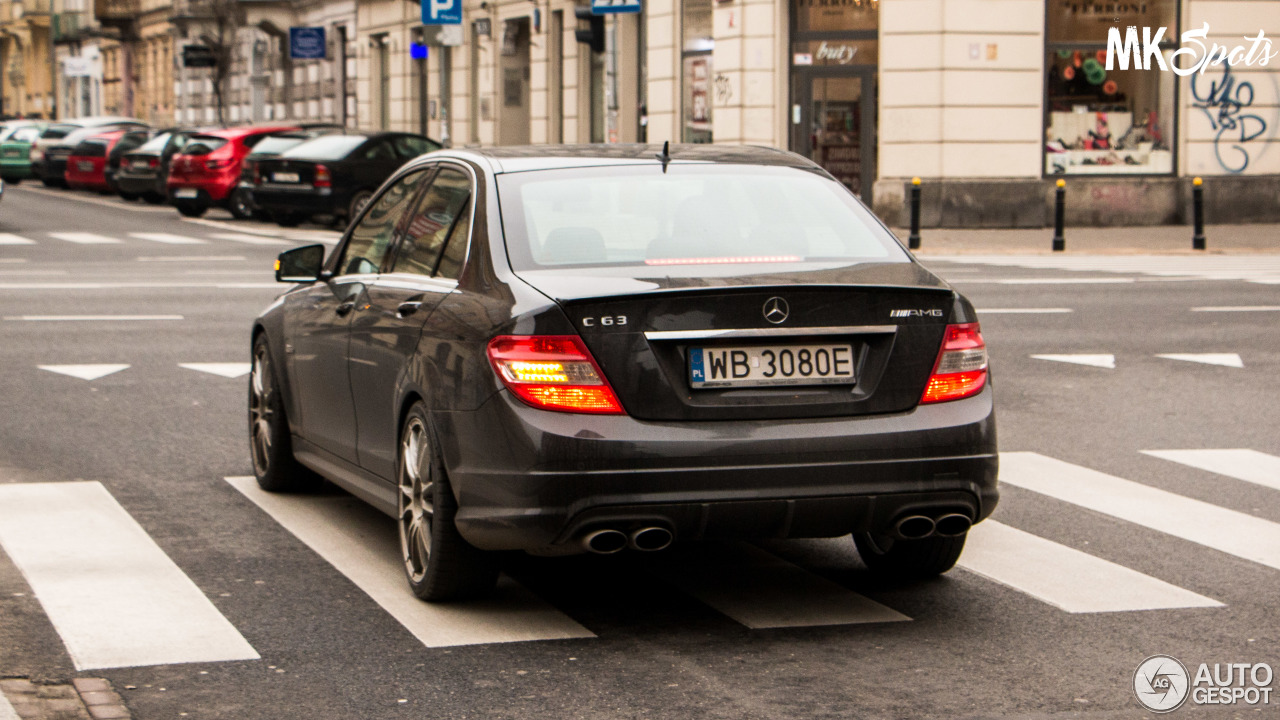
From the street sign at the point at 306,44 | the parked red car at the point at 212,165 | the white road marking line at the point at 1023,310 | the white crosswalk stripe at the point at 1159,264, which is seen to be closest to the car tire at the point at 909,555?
the white road marking line at the point at 1023,310

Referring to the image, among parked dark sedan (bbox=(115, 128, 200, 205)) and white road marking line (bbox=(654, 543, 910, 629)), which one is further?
parked dark sedan (bbox=(115, 128, 200, 205))

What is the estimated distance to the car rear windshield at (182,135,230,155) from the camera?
3150cm

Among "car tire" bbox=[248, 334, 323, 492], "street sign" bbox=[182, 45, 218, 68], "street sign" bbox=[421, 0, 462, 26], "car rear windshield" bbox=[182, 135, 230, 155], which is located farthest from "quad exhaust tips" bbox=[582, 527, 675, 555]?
"street sign" bbox=[182, 45, 218, 68]

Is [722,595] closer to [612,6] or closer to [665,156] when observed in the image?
[665,156]

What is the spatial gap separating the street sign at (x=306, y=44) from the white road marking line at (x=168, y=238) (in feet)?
69.8

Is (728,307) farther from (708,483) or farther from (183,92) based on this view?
(183,92)

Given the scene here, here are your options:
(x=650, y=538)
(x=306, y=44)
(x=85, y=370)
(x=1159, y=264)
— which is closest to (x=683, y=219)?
(x=650, y=538)

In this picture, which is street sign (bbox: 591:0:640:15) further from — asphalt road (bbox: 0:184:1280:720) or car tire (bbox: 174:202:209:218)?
asphalt road (bbox: 0:184:1280:720)

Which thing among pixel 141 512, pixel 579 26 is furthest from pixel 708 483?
pixel 579 26

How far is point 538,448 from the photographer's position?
5.04 metres

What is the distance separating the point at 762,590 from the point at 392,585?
1.16m

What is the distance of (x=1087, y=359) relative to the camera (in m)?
12.1

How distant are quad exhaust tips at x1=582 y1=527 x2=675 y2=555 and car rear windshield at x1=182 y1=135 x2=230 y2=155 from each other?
27.4 metres

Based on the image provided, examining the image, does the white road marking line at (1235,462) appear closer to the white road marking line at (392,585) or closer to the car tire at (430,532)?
the white road marking line at (392,585)
